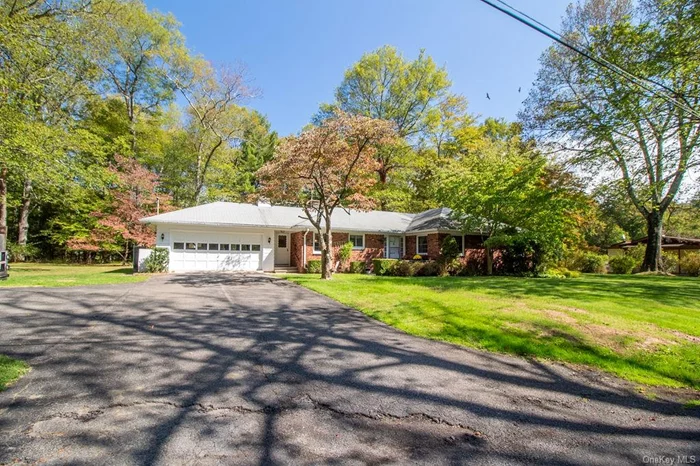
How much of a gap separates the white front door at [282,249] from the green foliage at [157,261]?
6.04 meters

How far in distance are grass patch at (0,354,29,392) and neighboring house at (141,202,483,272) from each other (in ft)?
42.3

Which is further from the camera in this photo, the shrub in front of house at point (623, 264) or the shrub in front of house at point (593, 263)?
the shrub in front of house at point (593, 263)

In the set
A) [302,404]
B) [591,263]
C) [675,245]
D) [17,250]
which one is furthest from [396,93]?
[302,404]

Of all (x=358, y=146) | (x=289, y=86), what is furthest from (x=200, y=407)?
(x=289, y=86)

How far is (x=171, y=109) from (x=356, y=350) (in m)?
32.8

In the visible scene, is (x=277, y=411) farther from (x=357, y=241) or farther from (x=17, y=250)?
(x=17, y=250)

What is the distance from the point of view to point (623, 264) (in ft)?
78.2

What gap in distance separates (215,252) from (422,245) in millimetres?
Result: 11658

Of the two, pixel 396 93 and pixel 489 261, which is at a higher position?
pixel 396 93

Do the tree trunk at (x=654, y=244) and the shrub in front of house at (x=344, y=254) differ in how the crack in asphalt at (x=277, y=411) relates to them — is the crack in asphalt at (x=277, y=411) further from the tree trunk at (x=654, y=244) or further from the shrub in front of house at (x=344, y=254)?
the tree trunk at (x=654, y=244)

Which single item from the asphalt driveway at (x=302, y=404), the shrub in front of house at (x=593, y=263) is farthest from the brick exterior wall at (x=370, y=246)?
the asphalt driveway at (x=302, y=404)

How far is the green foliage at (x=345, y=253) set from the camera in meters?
19.4

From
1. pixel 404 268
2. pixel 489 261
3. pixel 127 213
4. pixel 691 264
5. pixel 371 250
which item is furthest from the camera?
pixel 691 264

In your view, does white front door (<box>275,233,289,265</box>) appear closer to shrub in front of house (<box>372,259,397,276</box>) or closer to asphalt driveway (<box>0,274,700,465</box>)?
shrub in front of house (<box>372,259,397,276</box>)
